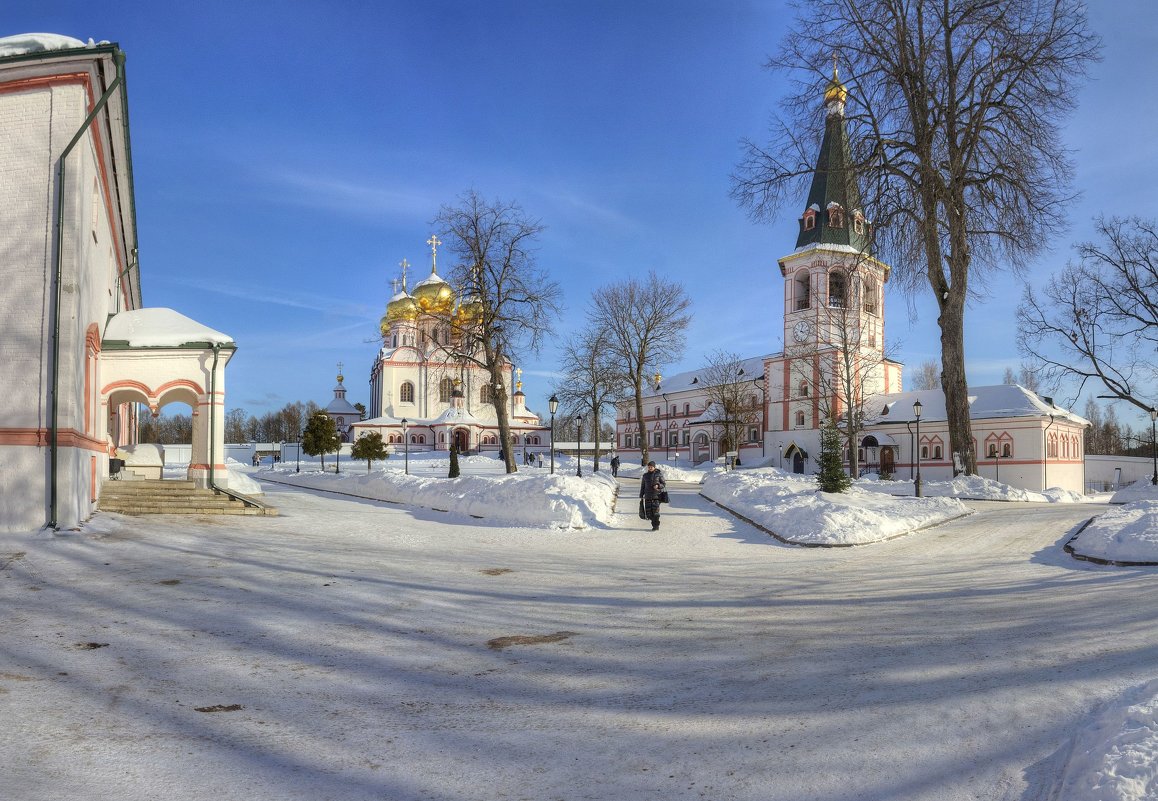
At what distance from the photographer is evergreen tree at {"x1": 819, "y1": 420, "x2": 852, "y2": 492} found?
2091 cm

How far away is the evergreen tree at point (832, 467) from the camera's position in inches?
823

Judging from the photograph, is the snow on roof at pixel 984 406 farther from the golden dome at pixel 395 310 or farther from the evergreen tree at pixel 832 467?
the golden dome at pixel 395 310

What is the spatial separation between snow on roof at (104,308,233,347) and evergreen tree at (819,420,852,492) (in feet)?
54.1

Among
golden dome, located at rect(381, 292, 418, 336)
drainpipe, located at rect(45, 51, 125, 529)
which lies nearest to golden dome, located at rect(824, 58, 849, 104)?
drainpipe, located at rect(45, 51, 125, 529)

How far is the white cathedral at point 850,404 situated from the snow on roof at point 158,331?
21.8m

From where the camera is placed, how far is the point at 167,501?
1537 centimetres

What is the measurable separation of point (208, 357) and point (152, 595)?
10833mm

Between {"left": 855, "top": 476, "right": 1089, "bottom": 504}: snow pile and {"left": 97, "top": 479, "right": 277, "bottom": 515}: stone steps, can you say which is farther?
{"left": 855, "top": 476, "right": 1089, "bottom": 504}: snow pile

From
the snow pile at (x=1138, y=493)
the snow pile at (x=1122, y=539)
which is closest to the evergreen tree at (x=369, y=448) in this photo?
the snow pile at (x=1138, y=493)

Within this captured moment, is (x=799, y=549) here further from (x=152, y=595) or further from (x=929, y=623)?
(x=152, y=595)

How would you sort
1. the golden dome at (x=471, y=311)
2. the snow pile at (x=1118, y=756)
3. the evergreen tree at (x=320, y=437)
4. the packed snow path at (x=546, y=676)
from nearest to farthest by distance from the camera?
the snow pile at (x=1118, y=756) < the packed snow path at (x=546, y=676) < the golden dome at (x=471, y=311) < the evergreen tree at (x=320, y=437)

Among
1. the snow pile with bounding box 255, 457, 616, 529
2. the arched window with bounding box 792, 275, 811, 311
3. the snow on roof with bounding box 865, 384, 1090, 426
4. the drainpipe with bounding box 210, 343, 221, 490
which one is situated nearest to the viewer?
the snow pile with bounding box 255, 457, 616, 529

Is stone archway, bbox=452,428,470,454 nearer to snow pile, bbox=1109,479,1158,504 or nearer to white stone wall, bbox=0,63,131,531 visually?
snow pile, bbox=1109,479,1158,504

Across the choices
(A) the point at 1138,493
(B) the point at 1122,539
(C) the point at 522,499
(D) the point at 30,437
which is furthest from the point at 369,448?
(B) the point at 1122,539
